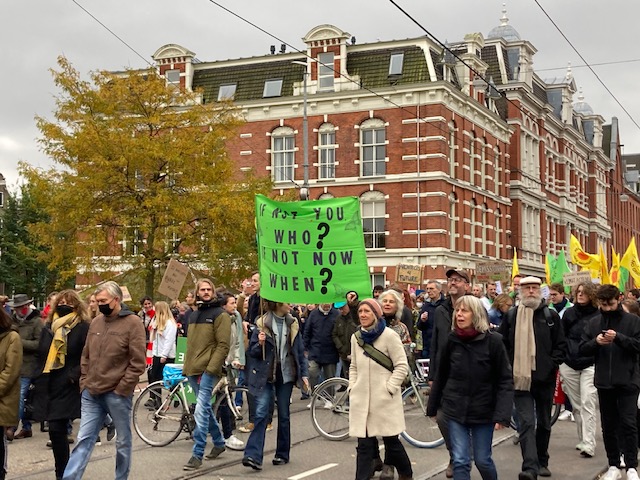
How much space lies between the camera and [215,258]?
30.8 meters

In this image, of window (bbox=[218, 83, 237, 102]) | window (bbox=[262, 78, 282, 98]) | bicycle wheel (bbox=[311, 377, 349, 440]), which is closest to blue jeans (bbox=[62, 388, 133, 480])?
bicycle wheel (bbox=[311, 377, 349, 440])

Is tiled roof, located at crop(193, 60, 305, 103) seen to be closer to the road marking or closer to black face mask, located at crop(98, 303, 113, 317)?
the road marking

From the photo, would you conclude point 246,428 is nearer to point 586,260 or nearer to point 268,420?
point 268,420

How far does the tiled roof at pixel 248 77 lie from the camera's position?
148 feet

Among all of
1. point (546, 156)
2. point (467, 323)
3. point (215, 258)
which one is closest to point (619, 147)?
point (546, 156)

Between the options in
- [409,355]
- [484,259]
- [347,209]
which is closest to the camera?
[347,209]

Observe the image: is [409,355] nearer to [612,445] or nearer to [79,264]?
[612,445]

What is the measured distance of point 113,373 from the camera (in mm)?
8562

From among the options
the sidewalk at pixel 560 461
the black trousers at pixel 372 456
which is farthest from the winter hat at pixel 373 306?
the sidewalk at pixel 560 461

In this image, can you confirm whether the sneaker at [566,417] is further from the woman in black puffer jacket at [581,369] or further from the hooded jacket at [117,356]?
the hooded jacket at [117,356]

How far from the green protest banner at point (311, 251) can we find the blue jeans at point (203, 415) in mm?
1156

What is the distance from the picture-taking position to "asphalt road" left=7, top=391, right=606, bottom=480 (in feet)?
33.0

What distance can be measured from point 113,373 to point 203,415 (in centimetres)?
215

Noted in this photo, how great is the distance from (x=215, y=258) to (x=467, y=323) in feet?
76.3
